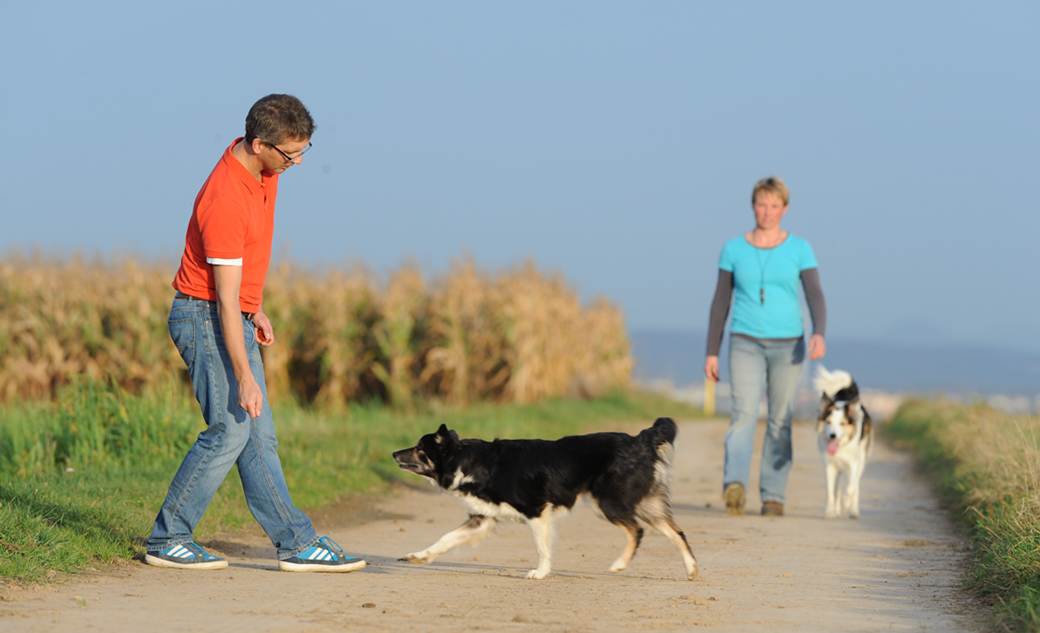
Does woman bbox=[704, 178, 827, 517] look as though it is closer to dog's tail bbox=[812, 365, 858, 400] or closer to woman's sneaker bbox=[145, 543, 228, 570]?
dog's tail bbox=[812, 365, 858, 400]

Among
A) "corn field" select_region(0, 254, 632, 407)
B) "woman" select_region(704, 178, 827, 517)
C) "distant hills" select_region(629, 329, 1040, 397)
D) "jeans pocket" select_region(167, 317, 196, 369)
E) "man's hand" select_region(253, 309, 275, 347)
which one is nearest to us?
"jeans pocket" select_region(167, 317, 196, 369)

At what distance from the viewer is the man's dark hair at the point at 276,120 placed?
4.81m

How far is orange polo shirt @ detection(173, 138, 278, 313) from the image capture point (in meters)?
4.77

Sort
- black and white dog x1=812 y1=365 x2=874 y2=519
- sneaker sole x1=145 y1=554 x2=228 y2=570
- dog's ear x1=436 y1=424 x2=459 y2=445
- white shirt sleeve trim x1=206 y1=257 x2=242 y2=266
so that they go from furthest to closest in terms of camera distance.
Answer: black and white dog x1=812 y1=365 x2=874 y2=519, dog's ear x1=436 y1=424 x2=459 y2=445, sneaker sole x1=145 y1=554 x2=228 y2=570, white shirt sleeve trim x1=206 y1=257 x2=242 y2=266

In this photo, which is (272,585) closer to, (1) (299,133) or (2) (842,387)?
(1) (299,133)

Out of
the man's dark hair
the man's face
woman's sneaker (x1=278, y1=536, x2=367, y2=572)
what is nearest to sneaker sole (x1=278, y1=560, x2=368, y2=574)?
woman's sneaker (x1=278, y1=536, x2=367, y2=572)

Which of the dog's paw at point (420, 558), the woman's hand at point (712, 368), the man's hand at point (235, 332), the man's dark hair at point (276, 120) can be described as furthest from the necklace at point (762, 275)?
the man's hand at point (235, 332)

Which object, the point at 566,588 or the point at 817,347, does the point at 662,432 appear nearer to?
the point at 566,588

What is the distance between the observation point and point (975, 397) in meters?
15.8

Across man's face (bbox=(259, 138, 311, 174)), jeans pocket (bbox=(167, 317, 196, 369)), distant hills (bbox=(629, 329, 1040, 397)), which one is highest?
man's face (bbox=(259, 138, 311, 174))

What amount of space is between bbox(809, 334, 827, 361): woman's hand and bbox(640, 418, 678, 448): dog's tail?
2.75m

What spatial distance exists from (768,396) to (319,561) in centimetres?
467

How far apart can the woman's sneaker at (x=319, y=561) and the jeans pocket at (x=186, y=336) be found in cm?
119

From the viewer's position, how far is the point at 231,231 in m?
4.77
